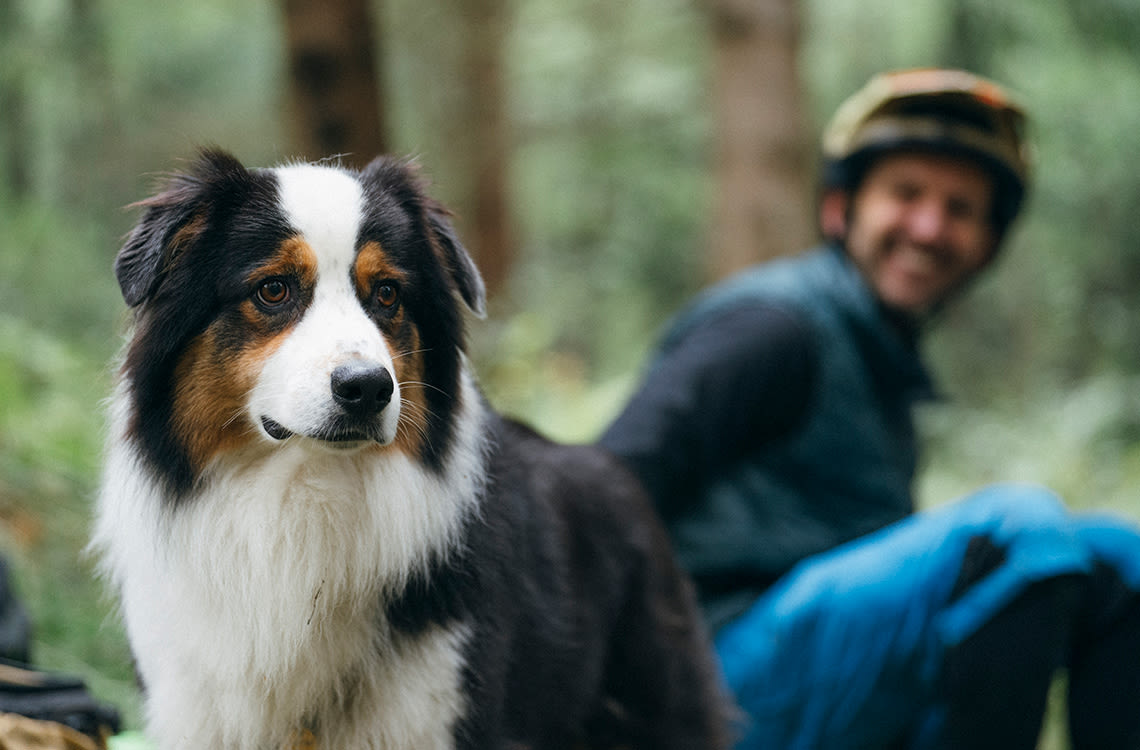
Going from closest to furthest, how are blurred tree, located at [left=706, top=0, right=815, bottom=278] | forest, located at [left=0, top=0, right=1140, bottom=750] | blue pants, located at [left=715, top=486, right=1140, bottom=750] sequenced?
1. blue pants, located at [left=715, top=486, right=1140, bottom=750]
2. forest, located at [left=0, top=0, right=1140, bottom=750]
3. blurred tree, located at [left=706, top=0, right=815, bottom=278]

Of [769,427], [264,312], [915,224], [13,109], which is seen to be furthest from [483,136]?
[264,312]

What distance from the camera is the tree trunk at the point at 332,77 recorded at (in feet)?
15.5

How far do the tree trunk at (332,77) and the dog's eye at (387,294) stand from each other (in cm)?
272

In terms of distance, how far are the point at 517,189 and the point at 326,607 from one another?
9694 mm

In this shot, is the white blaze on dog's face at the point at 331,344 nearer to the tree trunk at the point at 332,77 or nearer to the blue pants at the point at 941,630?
the blue pants at the point at 941,630

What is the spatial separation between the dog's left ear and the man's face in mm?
1785

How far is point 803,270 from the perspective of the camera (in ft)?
11.4

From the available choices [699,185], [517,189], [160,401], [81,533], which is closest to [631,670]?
[160,401]

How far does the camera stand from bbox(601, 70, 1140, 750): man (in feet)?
9.18

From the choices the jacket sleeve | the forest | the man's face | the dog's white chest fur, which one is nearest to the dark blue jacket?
the jacket sleeve

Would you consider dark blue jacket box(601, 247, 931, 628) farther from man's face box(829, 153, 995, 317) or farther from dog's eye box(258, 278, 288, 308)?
dog's eye box(258, 278, 288, 308)

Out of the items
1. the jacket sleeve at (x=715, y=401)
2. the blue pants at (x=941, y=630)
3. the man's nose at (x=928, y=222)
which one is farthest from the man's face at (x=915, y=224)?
the blue pants at (x=941, y=630)

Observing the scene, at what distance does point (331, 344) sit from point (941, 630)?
191 centimetres

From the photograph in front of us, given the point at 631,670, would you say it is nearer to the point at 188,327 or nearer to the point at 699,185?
the point at 188,327
